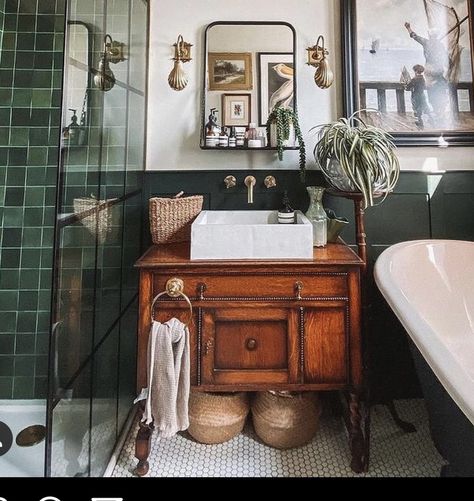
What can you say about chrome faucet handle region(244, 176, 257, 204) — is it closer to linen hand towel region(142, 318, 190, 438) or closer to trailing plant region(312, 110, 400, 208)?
trailing plant region(312, 110, 400, 208)

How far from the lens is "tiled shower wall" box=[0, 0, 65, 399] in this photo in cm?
167

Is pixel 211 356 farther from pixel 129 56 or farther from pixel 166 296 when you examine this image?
pixel 129 56

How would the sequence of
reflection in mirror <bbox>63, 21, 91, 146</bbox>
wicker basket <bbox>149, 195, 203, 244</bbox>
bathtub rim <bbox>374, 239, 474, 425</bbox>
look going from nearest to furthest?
bathtub rim <bbox>374, 239, 474, 425</bbox>
reflection in mirror <bbox>63, 21, 91, 146</bbox>
wicker basket <bbox>149, 195, 203, 244</bbox>

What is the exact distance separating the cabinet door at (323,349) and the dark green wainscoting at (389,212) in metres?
0.58

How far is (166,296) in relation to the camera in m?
1.37

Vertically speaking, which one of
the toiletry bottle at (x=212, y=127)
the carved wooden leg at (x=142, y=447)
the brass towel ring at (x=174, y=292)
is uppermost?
the toiletry bottle at (x=212, y=127)

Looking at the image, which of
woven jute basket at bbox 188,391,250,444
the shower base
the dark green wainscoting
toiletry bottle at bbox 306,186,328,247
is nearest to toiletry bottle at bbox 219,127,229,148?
the dark green wainscoting

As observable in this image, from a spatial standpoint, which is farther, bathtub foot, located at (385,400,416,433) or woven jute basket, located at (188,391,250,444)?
bathtub foot, located at (385,400,416,433)

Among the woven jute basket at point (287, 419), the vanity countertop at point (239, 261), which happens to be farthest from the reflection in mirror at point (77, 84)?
the woven jute basket at point (287, 419)

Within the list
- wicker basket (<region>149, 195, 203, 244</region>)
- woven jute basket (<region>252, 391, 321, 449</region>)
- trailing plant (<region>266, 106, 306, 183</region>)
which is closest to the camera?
woven jute basket (<region>252, 391, 321, 449</region>)

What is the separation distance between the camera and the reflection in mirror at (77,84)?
40.9 inches

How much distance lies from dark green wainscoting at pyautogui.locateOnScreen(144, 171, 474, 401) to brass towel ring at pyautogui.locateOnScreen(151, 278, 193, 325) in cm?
62

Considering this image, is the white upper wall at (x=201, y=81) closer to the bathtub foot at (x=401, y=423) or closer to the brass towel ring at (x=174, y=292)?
the brass towel ring at (x=174, y=292)
